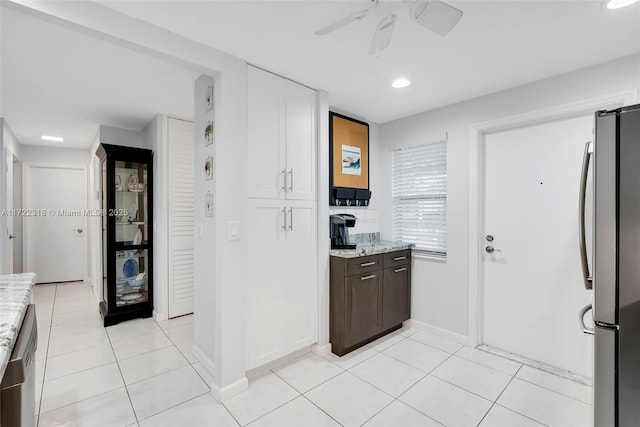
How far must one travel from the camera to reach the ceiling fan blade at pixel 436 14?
1.31 meters

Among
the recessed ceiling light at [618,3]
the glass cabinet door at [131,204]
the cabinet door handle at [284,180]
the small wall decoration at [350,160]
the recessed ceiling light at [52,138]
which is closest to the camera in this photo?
the recessed ceiling light at [618,3]

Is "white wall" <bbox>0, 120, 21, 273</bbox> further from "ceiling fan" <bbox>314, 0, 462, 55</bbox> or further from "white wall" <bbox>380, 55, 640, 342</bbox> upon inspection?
"white wall" <bbox>380, 55, 640, 342</bbox>

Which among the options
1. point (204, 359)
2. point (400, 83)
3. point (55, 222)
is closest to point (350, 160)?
point (400, 83)

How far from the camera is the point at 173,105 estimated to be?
311cm

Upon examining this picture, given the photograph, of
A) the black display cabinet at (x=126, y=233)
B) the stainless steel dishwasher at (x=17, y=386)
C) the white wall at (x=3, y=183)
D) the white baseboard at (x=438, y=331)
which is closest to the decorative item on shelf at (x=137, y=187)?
the black display cabinet at (x=126, y=233)

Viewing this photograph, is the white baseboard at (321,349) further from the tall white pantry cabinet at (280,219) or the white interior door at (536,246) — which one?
the white interior door at (536,246)

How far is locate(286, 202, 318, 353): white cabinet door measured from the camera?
251cm

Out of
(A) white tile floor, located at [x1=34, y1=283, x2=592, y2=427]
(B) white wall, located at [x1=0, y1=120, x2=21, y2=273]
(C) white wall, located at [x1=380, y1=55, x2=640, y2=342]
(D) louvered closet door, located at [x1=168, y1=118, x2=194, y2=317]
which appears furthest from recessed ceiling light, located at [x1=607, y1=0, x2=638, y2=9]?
(B) white wall, located at [x1=0, y1=120, x2=21, y2=273]

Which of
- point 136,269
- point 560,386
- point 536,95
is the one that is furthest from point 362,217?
point 136,269

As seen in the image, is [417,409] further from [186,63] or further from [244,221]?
[186,63]

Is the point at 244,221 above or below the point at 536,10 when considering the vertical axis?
below

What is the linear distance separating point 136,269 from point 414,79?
3.71m

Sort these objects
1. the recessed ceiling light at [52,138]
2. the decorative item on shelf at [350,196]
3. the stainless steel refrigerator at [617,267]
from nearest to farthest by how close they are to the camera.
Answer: the stainless steel refrigerator at [617,267] → the decorative item on shelf at [350,196] → the recessed ceiling light at [52,138]

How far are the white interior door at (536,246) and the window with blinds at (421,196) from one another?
426mm
